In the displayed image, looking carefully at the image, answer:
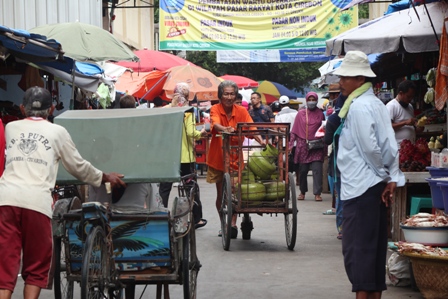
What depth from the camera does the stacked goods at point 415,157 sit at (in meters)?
10.7

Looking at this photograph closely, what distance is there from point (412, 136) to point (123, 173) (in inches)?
250

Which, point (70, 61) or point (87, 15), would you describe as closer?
point (70, 61)

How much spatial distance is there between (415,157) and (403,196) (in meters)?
0.56

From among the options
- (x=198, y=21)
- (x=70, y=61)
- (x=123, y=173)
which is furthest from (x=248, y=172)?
(x=198, y=21)

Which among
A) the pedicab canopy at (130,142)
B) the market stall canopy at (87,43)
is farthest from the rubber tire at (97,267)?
the market stall canopy at (87,43)

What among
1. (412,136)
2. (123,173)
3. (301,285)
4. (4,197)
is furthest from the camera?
(412,136)

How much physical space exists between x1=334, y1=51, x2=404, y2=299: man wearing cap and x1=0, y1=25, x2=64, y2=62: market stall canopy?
4.23m

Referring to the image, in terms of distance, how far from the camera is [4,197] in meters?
6.14

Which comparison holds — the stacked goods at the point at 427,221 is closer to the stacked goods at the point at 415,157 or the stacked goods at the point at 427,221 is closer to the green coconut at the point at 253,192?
the stacked goods at the point at 415,157

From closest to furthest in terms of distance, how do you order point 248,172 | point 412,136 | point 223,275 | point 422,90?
point 223,275 < point 248,172 < point 412,136 < point 422,90

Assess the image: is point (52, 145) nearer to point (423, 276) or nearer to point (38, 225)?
point (38, 225)

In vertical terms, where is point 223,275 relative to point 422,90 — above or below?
below

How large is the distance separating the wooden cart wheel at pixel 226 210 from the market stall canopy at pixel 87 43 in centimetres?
330

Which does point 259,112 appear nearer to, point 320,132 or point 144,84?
point 144,84
